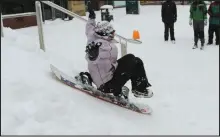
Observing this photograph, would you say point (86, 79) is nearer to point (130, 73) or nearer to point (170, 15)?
point (130, 73)

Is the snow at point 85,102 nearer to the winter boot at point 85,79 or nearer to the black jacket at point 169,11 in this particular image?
the winter boot at point 85,79

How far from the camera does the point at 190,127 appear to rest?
207 inches

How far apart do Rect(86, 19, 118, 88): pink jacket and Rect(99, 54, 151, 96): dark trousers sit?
3.3 inches

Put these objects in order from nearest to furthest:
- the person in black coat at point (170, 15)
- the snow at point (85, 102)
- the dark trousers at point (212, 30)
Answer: the snow at point (85, 102)
the dark trousers at point (212, 30)
the person in black coat at point (170, 15)

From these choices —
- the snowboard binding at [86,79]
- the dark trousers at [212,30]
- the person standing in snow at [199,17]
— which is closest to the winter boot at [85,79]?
A: the snowboard binding at [86,79]

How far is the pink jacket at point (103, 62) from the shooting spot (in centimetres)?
517

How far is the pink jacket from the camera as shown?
5172 millimetres

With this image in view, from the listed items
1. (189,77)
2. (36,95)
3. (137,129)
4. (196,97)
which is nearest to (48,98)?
(36,95)

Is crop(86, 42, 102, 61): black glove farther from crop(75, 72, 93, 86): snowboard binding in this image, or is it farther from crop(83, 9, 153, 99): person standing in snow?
crop(75, 72, 93, 86): snowboard binding

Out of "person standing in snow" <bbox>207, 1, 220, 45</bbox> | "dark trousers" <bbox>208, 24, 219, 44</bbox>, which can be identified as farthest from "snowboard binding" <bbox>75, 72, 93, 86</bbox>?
"dark trousers" <bbox>208, 24, 219, 44</bbox>

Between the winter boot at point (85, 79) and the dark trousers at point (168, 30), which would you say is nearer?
the winter boot at point (85, 79)

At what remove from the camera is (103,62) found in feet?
17.1

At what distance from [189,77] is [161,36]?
5.98m

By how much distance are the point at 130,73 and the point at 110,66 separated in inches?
12.3
